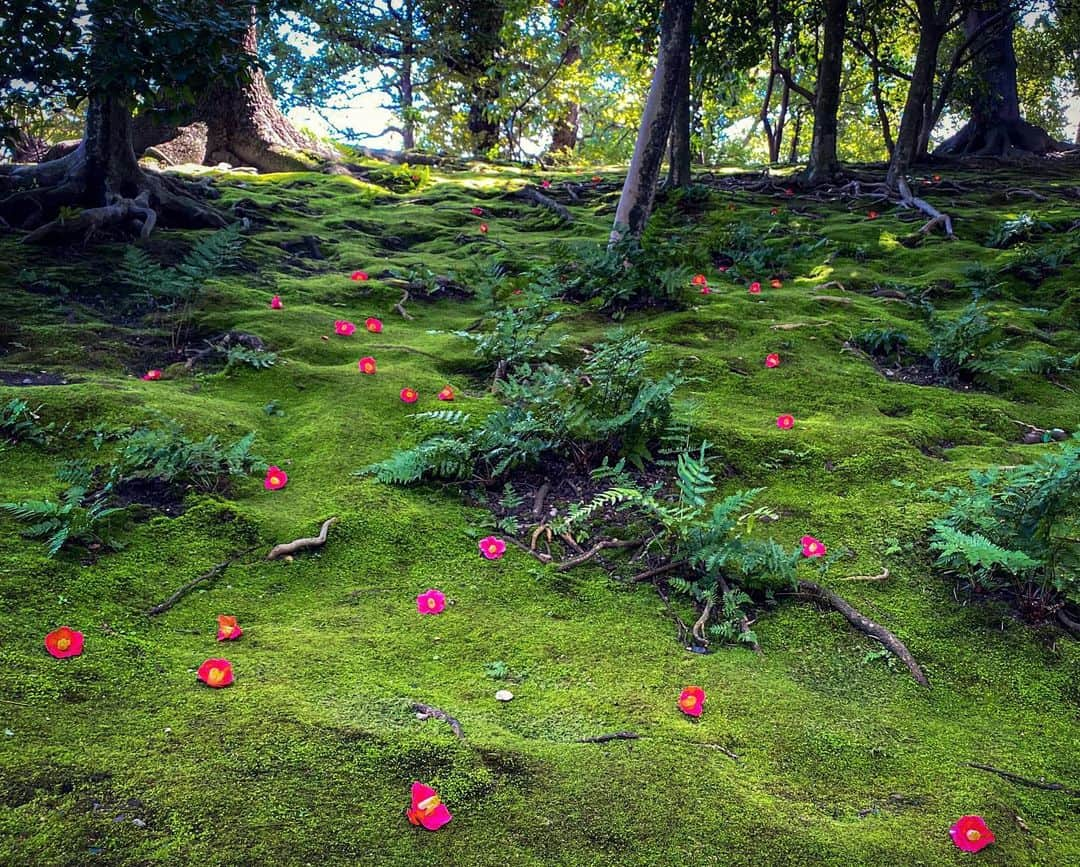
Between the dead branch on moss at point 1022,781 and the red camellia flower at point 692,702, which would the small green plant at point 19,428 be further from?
the dead branch on moss at point 1022,781

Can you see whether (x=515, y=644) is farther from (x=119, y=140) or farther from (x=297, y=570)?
(x=119, y=140)

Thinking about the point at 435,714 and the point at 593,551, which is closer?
the point at 435,714

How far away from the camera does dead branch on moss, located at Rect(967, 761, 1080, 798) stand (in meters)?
1.96

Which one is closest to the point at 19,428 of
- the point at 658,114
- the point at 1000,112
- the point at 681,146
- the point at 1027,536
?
the point at 1027,536

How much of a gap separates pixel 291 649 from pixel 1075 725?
2423 millimetres

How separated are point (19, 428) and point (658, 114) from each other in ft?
18.4

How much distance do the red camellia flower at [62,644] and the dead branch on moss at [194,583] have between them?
1.04 ft

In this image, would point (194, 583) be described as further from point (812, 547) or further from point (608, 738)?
point (812, 547)

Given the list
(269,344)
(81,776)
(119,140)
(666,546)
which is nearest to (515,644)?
(666,546)

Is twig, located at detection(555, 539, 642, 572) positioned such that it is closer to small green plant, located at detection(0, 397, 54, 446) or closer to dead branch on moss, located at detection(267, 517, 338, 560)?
dead branch on moss, located at detection(267, 517, 338, 560)

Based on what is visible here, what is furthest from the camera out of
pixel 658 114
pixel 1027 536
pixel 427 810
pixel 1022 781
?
pixel 658 114

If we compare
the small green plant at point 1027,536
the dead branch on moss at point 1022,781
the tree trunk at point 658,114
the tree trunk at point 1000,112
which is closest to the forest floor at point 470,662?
the dead branch on moss at point 1022,781

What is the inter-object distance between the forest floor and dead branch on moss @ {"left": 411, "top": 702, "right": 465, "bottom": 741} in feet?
0.17

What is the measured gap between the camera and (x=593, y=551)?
3.10 m
